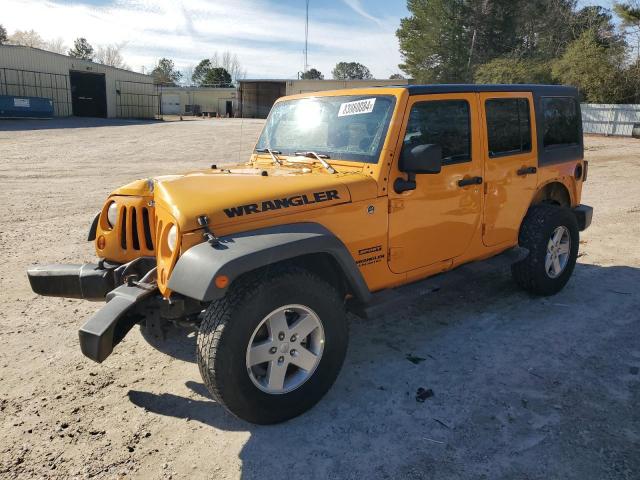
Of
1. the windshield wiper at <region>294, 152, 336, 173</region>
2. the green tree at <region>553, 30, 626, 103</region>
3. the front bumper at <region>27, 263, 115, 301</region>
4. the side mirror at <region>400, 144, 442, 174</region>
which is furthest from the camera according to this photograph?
the green tree at <region>553, 30, 626, 103</region>

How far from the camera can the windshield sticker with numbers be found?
3.56 meters

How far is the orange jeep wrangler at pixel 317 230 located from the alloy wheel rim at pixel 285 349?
0.4 inches

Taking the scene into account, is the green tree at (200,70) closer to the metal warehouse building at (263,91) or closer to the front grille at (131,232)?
the metal warehouse building at (263,91)

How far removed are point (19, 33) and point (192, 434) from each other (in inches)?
3804

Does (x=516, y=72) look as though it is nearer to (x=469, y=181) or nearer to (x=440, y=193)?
(x=469, y=181)

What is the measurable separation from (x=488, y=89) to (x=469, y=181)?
891 mm

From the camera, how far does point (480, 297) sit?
489cm

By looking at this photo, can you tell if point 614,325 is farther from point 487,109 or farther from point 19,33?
point 19,33

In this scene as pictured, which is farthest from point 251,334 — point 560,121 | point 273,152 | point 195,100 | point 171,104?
point 195,100

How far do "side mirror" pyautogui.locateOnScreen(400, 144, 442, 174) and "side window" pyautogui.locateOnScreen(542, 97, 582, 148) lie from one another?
6.73ft

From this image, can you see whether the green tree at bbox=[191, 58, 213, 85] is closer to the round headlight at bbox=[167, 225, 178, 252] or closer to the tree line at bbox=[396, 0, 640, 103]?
the tree line at bbox=[396, 0, 640, 103]

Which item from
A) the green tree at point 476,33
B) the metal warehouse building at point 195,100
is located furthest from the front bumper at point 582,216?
the metal warehouse building at point 195,100

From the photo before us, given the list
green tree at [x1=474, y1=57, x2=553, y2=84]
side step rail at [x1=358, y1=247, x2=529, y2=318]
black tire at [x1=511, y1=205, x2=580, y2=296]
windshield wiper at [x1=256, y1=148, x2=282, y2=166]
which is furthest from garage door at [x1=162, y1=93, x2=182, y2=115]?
side step rail at [x1=358, y1=247, x2=529, y2=318]

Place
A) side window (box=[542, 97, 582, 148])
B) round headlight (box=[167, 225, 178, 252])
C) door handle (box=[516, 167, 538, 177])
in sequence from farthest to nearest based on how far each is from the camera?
side window (box=[542, 97, 582, 148]), door handle (box=[516, 167, 538, 177]), round headlight (box=[167, 225, 178, 252])
